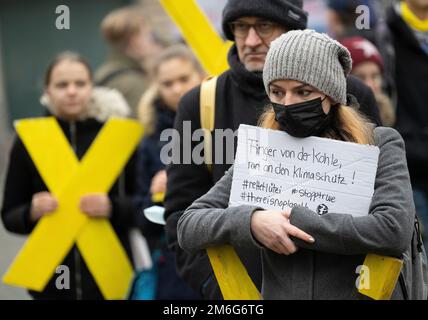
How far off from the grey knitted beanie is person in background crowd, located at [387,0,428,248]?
8.14ft

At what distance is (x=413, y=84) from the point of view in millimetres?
5898

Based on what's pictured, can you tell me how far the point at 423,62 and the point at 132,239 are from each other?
1.88 meters

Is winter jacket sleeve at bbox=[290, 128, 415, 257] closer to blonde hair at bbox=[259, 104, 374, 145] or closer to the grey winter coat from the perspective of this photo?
the grey winter coat

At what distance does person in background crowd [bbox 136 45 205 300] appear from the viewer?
17.6 ft

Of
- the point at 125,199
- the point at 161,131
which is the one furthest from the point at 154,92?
the point at 125,199

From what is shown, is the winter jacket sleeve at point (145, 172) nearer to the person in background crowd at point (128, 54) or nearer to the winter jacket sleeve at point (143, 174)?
the winter jacket sleeve at point (143, 174)

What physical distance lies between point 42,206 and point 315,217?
255cm

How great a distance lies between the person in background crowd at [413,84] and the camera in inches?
226

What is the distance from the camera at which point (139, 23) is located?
25.1 ft

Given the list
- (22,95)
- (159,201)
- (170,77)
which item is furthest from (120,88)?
(22,95)

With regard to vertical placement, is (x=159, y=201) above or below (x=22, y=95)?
above

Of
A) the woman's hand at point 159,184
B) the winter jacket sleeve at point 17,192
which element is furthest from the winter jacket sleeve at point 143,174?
the winter jacket sleeve at point 17,192

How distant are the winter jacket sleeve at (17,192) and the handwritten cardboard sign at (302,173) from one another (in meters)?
2.35
